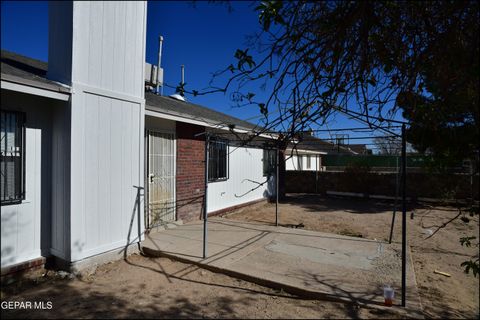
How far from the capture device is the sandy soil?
127 inches

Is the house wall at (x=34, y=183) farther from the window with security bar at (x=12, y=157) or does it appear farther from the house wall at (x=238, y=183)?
the house wall at (x=238, y=183)

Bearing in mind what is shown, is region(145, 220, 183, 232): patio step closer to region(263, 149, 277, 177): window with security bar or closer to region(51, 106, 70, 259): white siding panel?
region(51, 106, 70, 259): white siding panel

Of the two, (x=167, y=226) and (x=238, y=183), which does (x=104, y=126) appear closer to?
(x=167, y=226)

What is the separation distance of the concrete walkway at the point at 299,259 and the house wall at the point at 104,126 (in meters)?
1.08

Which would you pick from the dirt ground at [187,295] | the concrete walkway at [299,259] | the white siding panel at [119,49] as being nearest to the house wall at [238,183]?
the concrete walkway at [299,259]

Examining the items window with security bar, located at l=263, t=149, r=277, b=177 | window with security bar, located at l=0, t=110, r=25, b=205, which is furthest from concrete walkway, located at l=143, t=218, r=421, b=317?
window with security bar, located at l=263, t=149, r=277, b=177

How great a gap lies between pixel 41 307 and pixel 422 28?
5.05 meters

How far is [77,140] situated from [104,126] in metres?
0.49

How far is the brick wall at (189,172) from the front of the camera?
7.17 m

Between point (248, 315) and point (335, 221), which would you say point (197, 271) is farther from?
point (335, 221)

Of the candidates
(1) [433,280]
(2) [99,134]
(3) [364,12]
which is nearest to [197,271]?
(2) [99,134]

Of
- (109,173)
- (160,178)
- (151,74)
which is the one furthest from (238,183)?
(109,173)

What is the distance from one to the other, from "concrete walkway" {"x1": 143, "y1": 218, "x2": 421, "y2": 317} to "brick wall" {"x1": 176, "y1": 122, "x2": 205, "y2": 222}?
0.72 metres

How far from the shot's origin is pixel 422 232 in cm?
732
